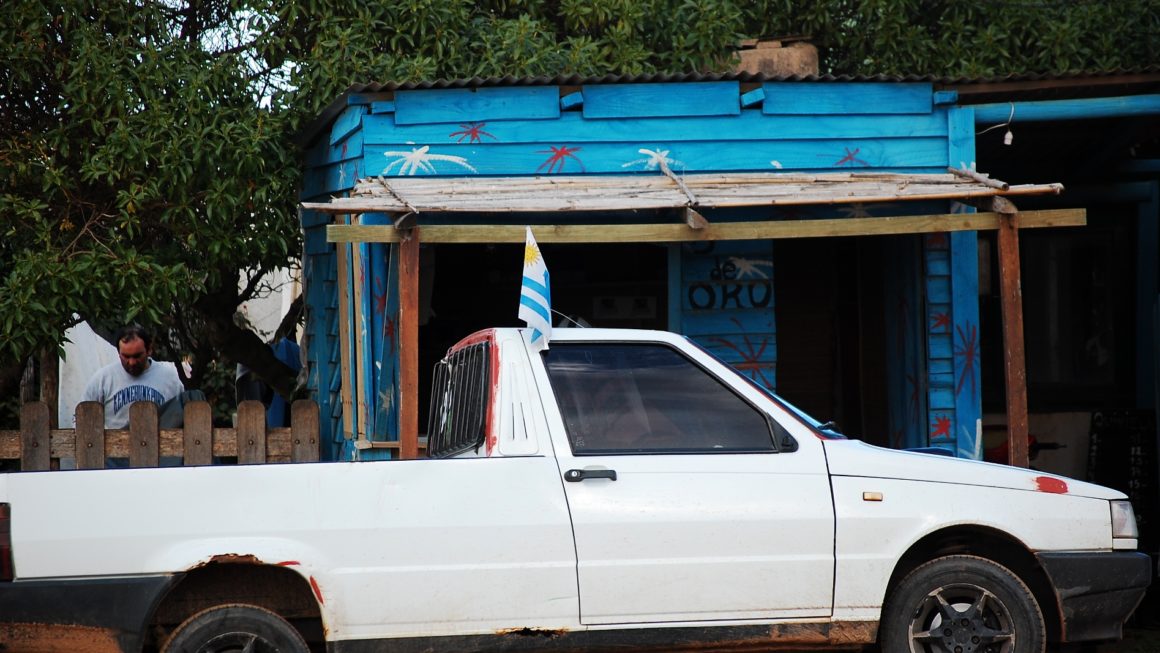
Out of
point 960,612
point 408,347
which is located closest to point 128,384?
point 408,347

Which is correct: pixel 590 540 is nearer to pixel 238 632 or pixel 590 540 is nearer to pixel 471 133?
pixel 238 632

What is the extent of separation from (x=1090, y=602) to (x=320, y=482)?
10.1 feet

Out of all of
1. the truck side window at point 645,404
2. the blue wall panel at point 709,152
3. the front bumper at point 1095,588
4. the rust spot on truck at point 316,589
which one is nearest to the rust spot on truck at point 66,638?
the rust spot on truck at point 316,589

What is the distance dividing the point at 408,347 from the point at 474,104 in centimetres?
250

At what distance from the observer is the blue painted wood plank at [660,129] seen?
8.03 meters

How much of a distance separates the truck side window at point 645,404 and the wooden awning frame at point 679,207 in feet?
3.83

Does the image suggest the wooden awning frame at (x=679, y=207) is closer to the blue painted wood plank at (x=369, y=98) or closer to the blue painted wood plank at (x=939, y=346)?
the blue painted wood plank at (x=369, y=98)

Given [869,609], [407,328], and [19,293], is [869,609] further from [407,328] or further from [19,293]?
[19,293]

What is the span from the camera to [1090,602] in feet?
16.7

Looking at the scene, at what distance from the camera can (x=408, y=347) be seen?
20.0ft

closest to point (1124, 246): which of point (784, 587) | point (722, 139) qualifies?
point (722, 139)

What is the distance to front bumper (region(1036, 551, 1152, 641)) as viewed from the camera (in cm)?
505

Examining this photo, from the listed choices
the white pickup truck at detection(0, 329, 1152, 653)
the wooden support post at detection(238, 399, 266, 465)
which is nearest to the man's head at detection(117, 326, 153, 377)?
the wooden support post at detection(238, 399, 266, 465)

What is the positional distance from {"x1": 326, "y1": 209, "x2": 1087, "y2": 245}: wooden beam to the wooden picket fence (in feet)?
6.86
